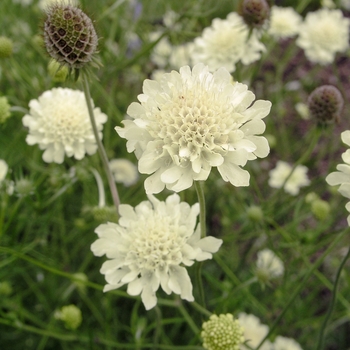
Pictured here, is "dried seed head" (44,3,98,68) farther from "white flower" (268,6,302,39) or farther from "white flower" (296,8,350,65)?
"white flower" (296,8,350,65)

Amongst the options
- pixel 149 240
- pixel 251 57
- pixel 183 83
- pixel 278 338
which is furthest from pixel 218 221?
pixel 183 83

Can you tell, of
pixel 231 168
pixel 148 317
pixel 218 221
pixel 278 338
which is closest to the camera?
pixel 231 168

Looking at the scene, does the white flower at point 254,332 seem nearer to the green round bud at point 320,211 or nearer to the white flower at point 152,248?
the green round bud at point 320,211

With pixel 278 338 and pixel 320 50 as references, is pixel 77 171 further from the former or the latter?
pixel 320 50

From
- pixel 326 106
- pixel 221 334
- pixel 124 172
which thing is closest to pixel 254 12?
pixel 326 106

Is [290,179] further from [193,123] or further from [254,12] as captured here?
[193,123]

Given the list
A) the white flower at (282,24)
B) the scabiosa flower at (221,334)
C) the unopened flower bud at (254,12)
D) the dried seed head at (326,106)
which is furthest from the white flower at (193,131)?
the white flower at (282,24)
